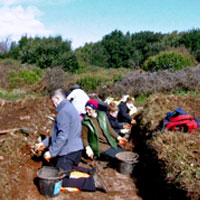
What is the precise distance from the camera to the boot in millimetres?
4430

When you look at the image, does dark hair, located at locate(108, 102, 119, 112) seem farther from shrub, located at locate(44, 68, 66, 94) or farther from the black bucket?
shrub, located at locate(44, 68, 66, 94)

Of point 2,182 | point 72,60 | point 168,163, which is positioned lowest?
point 2,182

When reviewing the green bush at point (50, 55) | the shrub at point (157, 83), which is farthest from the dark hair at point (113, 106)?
the green bush at point (50, 55)

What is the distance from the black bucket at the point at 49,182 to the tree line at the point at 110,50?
53.5 feet

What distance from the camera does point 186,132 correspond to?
16.7ft

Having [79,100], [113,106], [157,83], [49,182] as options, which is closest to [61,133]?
[49,182]

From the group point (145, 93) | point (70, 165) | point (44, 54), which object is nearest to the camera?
point (70, 165)

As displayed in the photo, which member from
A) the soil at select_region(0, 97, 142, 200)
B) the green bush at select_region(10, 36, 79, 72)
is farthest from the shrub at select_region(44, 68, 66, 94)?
the soil at select_region(0, 97, 142, 200)

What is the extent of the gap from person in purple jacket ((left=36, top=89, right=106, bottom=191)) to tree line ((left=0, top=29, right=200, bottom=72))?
15.9m

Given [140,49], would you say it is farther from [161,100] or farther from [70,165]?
[70,165]

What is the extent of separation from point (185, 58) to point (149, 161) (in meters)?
11.1

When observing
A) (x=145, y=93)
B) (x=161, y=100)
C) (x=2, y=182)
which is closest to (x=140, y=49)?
(x=145, y=93)

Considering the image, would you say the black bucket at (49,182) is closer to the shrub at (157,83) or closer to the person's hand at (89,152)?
the person's hand at (89,152)

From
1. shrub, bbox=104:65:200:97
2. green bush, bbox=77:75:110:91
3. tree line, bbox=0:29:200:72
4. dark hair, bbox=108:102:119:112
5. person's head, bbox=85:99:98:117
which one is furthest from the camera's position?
tree line, bbox=0:29:200:72
